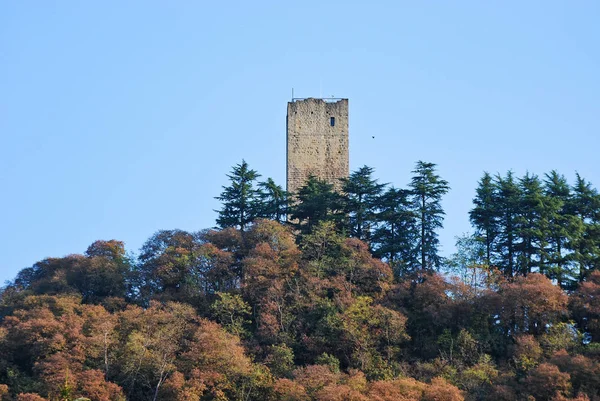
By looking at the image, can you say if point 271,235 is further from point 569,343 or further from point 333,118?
point 569,343

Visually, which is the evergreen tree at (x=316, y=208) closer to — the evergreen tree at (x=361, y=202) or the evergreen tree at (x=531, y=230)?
the evergreen tree at (x=361, y=202)

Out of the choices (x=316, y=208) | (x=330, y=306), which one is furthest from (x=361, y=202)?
(x=330, y=306)

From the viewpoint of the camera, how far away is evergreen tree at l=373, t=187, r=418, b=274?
49875mm

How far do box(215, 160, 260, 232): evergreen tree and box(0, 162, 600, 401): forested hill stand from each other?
0.10 meters

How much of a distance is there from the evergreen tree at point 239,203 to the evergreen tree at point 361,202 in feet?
15.7

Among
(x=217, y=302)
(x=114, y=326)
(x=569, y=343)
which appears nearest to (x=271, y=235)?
(x=217, y=302)

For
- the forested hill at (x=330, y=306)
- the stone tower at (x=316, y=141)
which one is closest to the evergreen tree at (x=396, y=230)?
the forested hill at (x=330, y=306)

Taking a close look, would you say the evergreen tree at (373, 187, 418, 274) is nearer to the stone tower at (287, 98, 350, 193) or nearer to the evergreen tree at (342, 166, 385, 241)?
the evergreen tree at (342, 166, 385, 241)

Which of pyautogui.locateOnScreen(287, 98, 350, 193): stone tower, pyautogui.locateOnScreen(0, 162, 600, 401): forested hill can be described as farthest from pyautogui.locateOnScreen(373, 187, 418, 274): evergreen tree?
pyautogui.locateOnScreen(287, 98, 350, 193): stone tower

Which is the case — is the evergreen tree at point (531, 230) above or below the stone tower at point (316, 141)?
below

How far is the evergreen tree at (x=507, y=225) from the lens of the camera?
49125 millimetres

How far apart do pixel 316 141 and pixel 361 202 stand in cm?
621

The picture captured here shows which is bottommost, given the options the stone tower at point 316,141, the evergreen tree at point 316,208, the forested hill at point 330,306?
the forested hill at point 330,306

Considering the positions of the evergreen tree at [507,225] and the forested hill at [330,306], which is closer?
the forested hill at [330,306]
